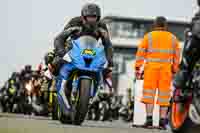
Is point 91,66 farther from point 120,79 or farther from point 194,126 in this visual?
point 120,79

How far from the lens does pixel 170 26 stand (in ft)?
294

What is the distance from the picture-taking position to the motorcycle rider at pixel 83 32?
12586mm

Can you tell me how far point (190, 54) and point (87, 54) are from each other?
13.2ft

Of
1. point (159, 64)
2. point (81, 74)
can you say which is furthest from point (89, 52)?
point (159, 64)

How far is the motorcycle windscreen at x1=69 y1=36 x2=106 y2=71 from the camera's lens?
12414 millimetres

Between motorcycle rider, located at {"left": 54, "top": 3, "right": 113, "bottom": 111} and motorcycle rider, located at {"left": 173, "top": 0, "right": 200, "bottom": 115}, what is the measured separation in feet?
12.7

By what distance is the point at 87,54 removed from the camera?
12469 millimetres

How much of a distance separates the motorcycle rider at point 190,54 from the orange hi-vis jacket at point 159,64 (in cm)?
516

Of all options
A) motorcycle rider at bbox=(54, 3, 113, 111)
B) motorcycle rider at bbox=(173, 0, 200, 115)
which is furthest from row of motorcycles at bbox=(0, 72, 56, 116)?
motorcycle rider at bbox=(173, 0, 200, 115)

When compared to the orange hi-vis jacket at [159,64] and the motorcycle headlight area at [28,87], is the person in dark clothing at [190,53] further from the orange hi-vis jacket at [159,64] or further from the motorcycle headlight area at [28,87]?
the motorcycle headlight area at [28,87]

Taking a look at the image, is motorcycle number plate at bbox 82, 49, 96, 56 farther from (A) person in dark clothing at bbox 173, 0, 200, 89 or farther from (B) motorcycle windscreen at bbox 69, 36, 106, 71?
(A) person in dark clothing at bbox 173, 0, 200, 89

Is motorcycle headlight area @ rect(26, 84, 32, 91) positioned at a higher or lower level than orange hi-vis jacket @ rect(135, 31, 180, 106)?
lower

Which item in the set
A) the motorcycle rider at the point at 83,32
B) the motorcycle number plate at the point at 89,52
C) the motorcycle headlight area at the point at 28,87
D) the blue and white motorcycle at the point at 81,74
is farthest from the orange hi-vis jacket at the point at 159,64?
the motorcycle headlight area at the point at 28,87

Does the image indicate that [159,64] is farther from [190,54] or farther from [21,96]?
[21,96]
